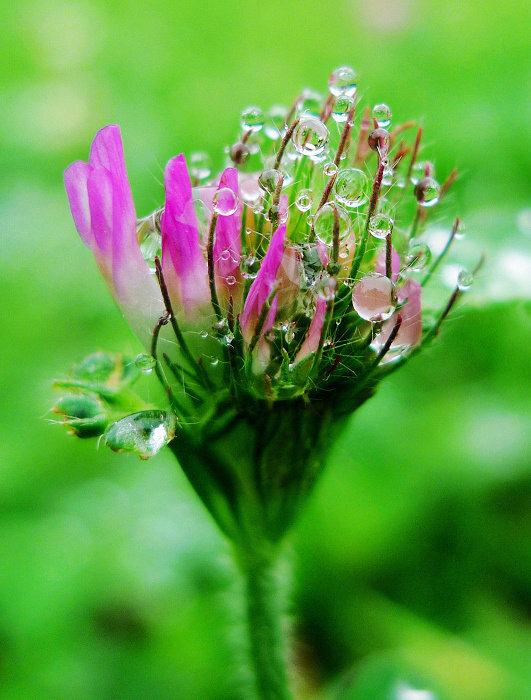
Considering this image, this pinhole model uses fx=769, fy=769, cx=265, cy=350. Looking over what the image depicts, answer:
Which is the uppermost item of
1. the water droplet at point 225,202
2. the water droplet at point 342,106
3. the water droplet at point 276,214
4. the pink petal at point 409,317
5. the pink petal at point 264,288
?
the water droplet at point 342,106

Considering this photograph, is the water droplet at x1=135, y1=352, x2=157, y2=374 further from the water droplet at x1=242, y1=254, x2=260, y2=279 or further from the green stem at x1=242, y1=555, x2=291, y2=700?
the green stem at x1=242, y1=555, x2=291, y2=700

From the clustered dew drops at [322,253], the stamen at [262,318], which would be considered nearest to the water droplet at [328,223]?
the clustered dew drops at [322,253]

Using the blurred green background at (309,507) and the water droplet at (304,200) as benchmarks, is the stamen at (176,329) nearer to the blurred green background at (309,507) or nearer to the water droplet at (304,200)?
the water droplet at (304,200)

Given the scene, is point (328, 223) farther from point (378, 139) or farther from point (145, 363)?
point (145, 363)

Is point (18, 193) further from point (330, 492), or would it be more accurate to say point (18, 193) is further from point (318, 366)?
point (318, 366)

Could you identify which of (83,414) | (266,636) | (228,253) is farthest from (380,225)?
(266,636)

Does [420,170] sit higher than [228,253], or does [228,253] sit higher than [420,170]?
[420,170]

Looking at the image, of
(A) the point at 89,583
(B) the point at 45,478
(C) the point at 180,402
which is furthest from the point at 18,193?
(C) the point at 180,402
